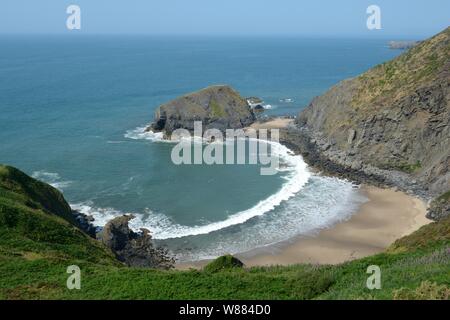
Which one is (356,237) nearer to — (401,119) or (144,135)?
(401,119)

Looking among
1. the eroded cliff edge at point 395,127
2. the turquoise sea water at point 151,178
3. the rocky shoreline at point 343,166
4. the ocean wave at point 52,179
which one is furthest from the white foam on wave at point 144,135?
the eroded cliff edge at point 395,127

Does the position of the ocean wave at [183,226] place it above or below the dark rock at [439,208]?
below

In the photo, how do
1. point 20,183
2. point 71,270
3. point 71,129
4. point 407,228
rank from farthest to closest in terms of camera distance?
point 71,129, point 407,228, point 20,183, point 71,270

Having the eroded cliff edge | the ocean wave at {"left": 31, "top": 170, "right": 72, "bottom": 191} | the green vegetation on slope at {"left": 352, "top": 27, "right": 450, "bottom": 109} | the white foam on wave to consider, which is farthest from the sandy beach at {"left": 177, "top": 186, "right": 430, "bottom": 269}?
the white foam on wave

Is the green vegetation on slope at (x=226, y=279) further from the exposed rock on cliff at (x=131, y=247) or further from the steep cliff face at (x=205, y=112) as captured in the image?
the steep cliff face at (x=205, y=112)
